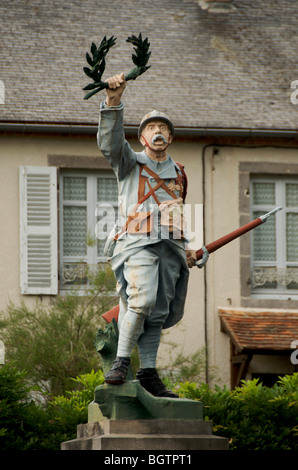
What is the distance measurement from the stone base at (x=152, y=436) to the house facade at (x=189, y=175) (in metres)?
8.65

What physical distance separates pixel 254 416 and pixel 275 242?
27.3 feet

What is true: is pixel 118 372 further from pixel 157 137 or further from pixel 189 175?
pixel 189 175

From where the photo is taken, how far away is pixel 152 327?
928 centimetres

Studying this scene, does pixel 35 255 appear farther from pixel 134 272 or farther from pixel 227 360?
pixel 134 272

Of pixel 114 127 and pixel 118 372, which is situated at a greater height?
pixel 114 127

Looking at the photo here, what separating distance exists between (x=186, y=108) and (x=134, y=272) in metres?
9.96

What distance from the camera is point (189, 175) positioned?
61.9 feet

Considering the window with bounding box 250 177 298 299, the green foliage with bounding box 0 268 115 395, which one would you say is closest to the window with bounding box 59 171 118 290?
the green foliage with bounding box 0 268 115 395

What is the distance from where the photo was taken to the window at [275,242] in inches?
749

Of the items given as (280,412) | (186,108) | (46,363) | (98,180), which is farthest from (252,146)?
(280,412)

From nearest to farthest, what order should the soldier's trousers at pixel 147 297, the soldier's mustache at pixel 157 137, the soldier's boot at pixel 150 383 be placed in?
the soldier's trousers at pixel 147 297 → the soldier's boot at pixel 150 383 → the soldier's mustache at pixel 157 137

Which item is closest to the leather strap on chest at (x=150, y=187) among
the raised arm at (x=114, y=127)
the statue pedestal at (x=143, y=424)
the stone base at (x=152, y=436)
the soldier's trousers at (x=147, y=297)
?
the raised arm at (x=114, y=127)

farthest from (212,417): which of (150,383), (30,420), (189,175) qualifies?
(189,175)

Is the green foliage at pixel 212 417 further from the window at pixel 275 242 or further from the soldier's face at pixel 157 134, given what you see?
the window at pixel 275 242
